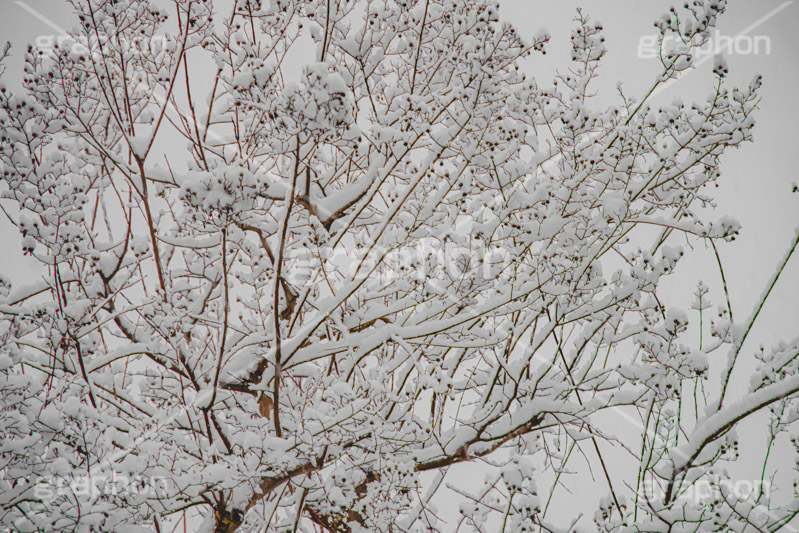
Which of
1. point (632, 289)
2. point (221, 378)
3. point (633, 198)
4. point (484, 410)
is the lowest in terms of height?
point (221, 378)

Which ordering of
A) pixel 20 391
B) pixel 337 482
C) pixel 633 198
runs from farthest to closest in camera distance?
pixel 337 482
pixel 633 198
pixel 20 391

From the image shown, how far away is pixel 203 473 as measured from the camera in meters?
3.07

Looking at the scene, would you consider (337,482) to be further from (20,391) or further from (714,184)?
(714,184)

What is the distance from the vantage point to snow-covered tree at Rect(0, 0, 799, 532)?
3004 mm

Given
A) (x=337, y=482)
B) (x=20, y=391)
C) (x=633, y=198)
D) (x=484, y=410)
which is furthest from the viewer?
(x=484, y=410)

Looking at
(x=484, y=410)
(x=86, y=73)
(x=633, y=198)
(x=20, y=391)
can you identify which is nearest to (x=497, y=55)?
(x=633, y=198)

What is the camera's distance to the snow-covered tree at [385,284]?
Answer: 3004 mm

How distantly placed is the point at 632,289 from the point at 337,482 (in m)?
2.39

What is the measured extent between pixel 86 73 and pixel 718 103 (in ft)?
13.2

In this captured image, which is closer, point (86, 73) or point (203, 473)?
point (203, 473)

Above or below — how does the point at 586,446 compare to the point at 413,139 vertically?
below

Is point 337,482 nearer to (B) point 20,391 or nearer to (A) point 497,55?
(B) point 20,391

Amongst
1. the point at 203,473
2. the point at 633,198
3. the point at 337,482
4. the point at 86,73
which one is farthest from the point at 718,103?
the point at 86,73

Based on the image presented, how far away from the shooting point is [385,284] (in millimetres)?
4500
